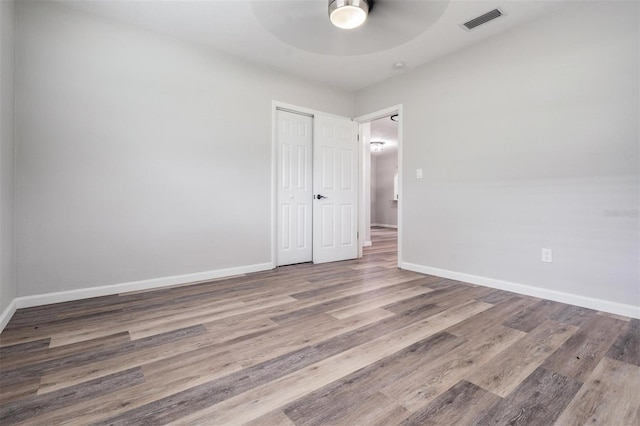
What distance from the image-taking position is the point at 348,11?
2312mm

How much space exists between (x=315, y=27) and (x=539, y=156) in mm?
2378

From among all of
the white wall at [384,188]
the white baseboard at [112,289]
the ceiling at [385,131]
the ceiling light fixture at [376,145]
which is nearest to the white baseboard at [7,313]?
the white baseboard at [112,289]

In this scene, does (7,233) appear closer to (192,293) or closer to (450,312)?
(192,293)

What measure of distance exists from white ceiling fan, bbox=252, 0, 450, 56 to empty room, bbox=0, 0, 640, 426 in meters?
0.03

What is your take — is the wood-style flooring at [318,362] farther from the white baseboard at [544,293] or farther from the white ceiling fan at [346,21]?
the white ceiling fan at [346,21]

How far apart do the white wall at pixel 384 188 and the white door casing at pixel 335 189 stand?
19.5 ft

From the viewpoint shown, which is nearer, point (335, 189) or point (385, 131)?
point (335, 189)

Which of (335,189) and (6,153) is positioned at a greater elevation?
(6,153)

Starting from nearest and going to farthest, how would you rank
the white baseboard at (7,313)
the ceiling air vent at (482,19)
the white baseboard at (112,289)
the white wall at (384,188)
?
1. the white baseboard at (7,313)
2. the white baseboard at (112,289)
3. the ceiling air vent at (482,19)
4. the white wall at (384,188)

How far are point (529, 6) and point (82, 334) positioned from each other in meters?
4.27

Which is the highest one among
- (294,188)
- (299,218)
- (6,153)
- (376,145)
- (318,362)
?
(376,145)

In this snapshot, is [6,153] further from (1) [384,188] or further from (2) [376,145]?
(1) [384,188]

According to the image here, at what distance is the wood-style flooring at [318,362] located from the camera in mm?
1227

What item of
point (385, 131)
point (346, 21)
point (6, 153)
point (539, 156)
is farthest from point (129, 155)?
point (385, 131)
